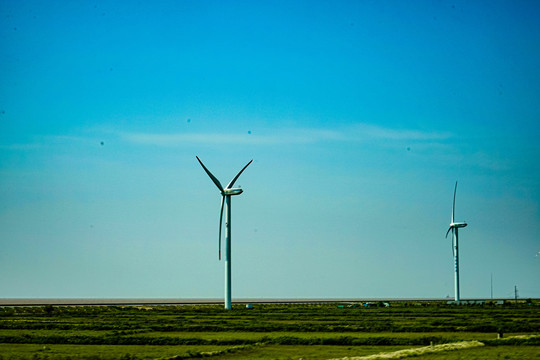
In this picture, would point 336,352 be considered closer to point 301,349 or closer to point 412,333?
point 301,349

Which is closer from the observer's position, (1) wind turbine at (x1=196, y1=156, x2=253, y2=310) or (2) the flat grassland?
(2) the flat grassland

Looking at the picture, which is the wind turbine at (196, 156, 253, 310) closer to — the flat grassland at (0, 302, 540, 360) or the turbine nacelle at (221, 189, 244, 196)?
the turbine nacelle at (221, 189, 244, 196)

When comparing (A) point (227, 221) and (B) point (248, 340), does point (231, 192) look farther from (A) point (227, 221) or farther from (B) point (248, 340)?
(B) point (248, 340)

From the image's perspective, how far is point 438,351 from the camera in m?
54.6

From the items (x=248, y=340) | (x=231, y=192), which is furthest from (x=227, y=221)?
(x=248, y=340)

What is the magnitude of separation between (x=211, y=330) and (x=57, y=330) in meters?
17.6

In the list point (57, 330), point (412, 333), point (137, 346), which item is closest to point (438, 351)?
point (412, 333)

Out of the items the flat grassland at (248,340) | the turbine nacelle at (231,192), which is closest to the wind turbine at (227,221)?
the turbine nacelle at (231,192)

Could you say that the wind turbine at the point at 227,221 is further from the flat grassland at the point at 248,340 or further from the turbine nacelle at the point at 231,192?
the flat grassland at the point at 248,340

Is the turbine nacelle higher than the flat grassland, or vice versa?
the turbine nacelle

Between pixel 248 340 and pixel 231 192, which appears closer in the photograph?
pixel 248 340

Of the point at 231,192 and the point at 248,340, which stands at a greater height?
the point at 231,192

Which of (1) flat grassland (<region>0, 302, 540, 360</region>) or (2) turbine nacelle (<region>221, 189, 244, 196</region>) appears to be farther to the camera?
(2) turbine nacelle (<region>221, 189, 244, 196</region>)

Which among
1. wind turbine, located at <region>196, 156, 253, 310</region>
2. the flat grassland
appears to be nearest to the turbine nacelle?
wind turbine, located at <region>196, 156, 253, 310</region>
